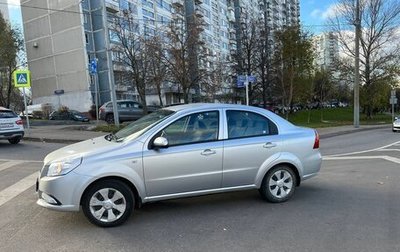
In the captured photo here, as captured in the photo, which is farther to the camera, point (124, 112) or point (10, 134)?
point (124, 112)

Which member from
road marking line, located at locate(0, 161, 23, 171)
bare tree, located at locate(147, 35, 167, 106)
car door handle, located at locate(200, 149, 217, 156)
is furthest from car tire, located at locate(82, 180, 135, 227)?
bare tree, located at locate(147, 35, 167, 106)

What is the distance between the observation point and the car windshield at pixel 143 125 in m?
5.68

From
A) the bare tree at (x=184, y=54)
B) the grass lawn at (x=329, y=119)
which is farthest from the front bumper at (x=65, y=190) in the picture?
the grass lawn at (x=329, y=119)

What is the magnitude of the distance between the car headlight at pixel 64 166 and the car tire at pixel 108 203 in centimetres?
37

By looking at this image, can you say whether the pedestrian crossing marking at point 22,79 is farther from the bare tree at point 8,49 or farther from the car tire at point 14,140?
the bare tree at point 8,49

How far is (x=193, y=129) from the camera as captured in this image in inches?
231

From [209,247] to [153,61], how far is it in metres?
26.7

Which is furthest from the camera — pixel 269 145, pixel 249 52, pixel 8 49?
pixel 249 52

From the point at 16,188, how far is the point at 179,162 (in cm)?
396

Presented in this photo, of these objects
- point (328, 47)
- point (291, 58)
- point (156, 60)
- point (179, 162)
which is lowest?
point (179, 162)

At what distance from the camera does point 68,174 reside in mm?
5062

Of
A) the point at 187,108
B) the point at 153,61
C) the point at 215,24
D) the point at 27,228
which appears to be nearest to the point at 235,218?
the point at 187,108

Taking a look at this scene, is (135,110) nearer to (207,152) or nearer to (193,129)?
(193,129)

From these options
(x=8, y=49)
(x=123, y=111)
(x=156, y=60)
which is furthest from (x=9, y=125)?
(x=8, y=49)
